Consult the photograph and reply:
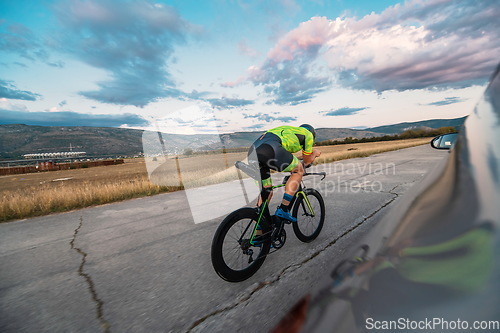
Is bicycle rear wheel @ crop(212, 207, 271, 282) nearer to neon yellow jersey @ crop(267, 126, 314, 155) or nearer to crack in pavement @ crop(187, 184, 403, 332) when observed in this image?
crack in pavement @ crop(187, 184, 403, 332)

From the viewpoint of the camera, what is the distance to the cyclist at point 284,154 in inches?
128

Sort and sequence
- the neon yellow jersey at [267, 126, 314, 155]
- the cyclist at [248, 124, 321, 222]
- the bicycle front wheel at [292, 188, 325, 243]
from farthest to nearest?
1. the bicycle front wheel at [292, 188, 325, 243]
2. the neon yellow jersey at [267, 126, 314, 155]
3. the cyclist at [248, 124, 321, 222]

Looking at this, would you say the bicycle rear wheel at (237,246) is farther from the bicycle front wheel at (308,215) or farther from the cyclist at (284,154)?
the bicycle front wheel at (308,215)

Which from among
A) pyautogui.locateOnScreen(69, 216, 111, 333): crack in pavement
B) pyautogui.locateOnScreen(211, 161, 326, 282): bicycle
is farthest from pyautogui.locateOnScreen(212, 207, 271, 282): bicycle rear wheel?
pyautogui.locateOnScreen(69, 216, 111, 333): crack in pavement

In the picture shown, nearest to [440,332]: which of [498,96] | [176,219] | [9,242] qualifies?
[498,96]

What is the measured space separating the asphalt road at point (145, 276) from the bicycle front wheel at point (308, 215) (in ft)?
0.49

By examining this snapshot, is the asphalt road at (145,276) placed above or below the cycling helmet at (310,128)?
below

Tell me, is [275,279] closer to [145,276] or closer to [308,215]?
[308,215]

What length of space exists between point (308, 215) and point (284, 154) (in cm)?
112

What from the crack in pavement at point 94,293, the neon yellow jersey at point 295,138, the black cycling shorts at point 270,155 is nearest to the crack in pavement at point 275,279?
the crack in pavement at point 94,293

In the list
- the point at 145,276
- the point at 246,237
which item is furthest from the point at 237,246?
the point at 145,276

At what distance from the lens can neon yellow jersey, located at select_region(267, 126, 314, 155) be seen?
335 centimetres

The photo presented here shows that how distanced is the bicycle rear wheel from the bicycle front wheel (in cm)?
72

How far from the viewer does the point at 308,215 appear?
3721mm
